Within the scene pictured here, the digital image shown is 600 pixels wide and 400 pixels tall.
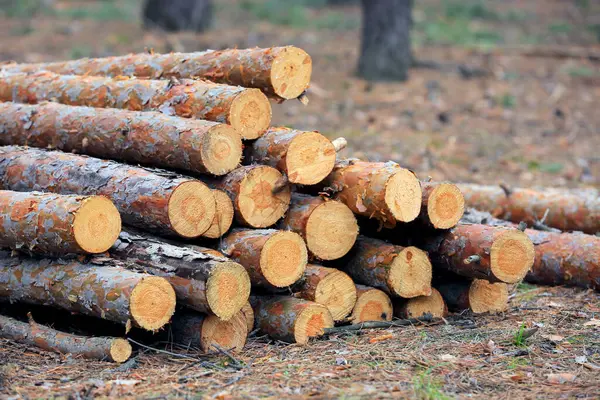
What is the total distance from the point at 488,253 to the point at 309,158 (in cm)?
135

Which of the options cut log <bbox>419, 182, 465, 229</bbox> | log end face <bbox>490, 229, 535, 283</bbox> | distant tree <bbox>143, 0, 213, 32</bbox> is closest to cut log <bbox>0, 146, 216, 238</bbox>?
cut log <bbox>419, 182, 465, 229</bbox>

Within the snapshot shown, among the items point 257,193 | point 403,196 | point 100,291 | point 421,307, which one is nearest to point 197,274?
point 100,291

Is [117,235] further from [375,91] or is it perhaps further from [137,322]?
[375,91]

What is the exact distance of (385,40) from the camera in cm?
1333

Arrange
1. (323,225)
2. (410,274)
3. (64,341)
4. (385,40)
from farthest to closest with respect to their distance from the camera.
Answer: (385,40) → (410,274) → (323,225) → (64,341)

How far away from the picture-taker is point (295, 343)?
500 cm

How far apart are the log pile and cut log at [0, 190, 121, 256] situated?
1cm

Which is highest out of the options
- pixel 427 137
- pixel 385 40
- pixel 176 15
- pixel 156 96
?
pixel 176 15

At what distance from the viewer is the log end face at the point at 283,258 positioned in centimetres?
489

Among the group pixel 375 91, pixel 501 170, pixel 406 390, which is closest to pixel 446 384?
pixel 406 390

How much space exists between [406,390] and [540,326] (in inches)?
62.2

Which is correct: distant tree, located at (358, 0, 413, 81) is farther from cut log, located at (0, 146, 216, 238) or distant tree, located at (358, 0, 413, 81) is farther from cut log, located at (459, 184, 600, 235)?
cut log, located at (0, 146, 216, 238)

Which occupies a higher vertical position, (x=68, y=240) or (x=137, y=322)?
(x=68, y=240)

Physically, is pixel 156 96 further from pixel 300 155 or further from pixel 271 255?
pixel 271 255
